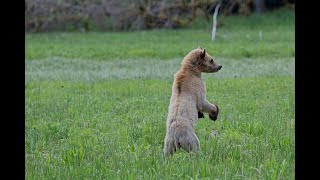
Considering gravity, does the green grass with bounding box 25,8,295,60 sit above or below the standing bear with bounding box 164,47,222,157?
below

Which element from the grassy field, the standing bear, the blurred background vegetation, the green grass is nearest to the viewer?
the grassy field

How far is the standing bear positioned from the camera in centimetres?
683

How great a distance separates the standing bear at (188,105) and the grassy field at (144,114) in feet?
0.75

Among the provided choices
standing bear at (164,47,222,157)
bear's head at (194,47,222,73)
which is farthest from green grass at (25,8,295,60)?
standing bear at (164,47,222,157)

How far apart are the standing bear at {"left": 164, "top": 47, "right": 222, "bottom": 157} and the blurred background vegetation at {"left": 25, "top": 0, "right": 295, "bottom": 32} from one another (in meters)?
30.3

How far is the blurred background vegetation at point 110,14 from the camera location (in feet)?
124

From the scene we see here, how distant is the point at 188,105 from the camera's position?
23.7 feet

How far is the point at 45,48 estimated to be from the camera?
27.6 m

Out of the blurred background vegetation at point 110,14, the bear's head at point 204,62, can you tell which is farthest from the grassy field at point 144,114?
the blurred background vegetation at point 110,14

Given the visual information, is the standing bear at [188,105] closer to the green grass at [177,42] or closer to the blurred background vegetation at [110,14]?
the green grass at [177,42]

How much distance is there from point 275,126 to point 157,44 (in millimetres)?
19963

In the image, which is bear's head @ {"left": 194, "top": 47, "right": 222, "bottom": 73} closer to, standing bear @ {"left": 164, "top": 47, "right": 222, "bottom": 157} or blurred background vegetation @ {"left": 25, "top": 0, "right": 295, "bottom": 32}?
standing bear @ {"left": 164, "top": 47, "right": 222, "bottom": 157}
